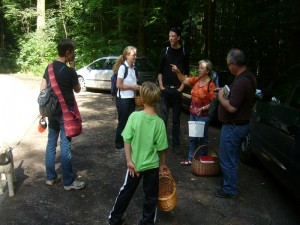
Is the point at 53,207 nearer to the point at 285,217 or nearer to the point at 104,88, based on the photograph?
the point at 285,217

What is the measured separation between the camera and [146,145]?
Answer: 3.66m

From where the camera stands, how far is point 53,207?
4574mm

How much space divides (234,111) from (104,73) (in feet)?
36.6

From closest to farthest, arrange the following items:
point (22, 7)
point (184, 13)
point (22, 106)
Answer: point (22, 106)
point (184, 13)
point (22, 7)

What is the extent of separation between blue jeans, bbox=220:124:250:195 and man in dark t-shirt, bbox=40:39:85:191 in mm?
1990

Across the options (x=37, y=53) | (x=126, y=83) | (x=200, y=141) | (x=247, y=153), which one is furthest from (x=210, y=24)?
(x=37, y=53)

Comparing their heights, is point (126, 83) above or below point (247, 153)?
above

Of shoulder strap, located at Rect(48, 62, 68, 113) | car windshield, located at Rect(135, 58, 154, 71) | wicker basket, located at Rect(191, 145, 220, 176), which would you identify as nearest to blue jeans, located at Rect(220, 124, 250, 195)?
wicker basket, located at Rect(191, 145, 220, 176)

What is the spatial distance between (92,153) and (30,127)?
2.70m

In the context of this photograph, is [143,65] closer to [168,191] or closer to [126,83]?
[126,83]

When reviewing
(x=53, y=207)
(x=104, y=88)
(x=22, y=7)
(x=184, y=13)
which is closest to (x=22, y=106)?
(x=104, y=88)

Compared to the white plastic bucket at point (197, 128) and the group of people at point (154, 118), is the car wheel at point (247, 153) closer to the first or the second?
the group of people at point (154, 118)

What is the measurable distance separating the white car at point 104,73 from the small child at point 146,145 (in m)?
10.6

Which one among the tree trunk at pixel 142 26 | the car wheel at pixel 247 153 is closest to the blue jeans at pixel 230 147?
the car wheel at pixel 247 153
